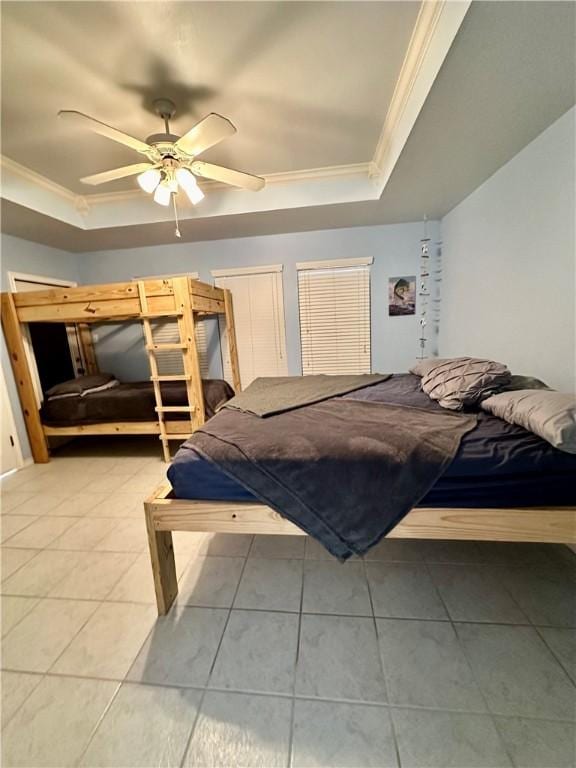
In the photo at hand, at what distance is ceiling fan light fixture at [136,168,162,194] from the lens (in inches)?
77.5

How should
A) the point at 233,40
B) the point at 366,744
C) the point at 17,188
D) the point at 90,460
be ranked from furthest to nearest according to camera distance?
the point at 90,460 < the point at 17,188 < the point at 233,40 < the point at 366,744

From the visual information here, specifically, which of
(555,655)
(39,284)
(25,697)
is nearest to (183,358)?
(39,284)

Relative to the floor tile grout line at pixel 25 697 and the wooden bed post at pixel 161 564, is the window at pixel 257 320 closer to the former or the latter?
the wooden bed post at pixel 161 564

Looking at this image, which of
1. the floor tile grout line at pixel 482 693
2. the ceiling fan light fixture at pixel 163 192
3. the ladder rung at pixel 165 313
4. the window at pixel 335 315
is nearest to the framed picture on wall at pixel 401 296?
the window at pixel 335 315

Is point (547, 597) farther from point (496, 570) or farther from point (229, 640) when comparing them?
point (229, 640)

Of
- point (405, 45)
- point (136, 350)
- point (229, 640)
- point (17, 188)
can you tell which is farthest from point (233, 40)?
point (136, 350)

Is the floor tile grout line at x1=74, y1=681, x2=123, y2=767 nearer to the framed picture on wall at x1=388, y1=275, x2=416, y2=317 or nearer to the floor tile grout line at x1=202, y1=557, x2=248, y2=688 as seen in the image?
the floor tile grout line at x1=202, y1=557, x2=248, y2=688

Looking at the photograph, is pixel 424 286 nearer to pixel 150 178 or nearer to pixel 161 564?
pixel 150 178

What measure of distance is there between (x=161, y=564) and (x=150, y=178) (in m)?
2.33

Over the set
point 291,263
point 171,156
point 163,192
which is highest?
point 171,156

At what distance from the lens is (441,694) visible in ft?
3.53

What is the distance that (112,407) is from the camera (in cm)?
318

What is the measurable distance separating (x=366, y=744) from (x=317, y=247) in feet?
13.2

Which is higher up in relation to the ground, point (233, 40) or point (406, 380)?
point (233, 40)
